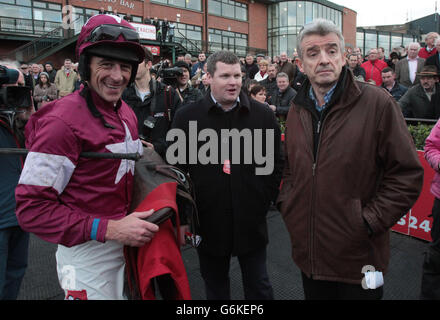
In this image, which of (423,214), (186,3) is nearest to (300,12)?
(186,3)

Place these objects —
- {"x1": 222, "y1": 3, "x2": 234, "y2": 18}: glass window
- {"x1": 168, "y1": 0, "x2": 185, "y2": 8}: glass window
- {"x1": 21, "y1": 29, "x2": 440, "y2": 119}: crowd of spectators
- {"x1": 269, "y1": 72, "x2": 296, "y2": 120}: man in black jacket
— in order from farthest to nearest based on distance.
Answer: {"x1": 222, "y1": 3, "x2": 234, "y2": 18}: glass window
{"x1": 168, "y1": 0, "x2": 185, "y2": 8}: glass window
{"x1": 269, "y1": 72, "x2": 296, "y2": 120}: man in black jacket
{"x1": 21, "y1": 29, "x2": 440, "y2": 119}: crowd of spectators

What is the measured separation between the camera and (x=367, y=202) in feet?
5.88

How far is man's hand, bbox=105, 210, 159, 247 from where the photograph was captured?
1434 millimetres

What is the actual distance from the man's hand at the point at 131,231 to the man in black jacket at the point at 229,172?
0.96 meters

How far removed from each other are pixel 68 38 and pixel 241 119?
2384cm

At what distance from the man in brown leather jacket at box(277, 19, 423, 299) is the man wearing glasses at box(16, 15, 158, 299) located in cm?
96

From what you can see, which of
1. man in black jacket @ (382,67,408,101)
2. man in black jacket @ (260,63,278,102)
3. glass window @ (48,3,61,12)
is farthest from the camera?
glass window @ (48,3,61,12)

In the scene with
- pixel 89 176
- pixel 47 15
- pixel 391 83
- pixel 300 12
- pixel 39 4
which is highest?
pixel 300 12

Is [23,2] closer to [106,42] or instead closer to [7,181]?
[7,181]

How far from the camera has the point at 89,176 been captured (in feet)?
5.01

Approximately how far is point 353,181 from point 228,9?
35.2 m

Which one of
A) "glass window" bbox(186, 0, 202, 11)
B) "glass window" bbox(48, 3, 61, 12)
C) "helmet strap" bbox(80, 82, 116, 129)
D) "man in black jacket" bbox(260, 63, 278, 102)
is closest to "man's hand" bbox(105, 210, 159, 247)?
"helmet strap" bbox(80, 82, 116, 129)

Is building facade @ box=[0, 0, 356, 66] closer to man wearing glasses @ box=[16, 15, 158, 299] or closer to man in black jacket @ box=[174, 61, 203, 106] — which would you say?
man in black jacket @ box=[174, 61, 203, 106]

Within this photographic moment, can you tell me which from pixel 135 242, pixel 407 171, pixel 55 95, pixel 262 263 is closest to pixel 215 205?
pixel 262 263
